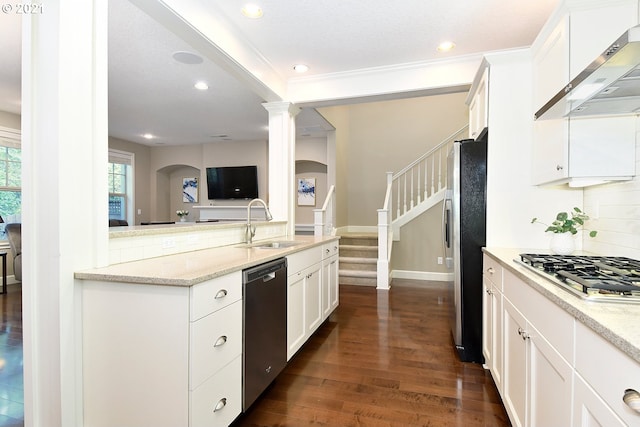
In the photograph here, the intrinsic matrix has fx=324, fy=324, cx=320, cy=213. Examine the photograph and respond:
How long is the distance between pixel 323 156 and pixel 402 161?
1772 mm

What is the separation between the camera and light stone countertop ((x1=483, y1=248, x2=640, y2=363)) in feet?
2.43

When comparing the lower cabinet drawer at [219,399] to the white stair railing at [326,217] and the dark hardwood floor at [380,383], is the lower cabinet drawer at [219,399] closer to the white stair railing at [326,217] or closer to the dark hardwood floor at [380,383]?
the dark hardwood floor at [380,383]

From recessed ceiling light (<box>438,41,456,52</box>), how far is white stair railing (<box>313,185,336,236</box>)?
9.52 ft

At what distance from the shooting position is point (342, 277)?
5.18 meters

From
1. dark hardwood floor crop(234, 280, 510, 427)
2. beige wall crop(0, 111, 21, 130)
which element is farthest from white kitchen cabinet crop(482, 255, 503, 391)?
beige wall crop(0, 111, 21, 130)

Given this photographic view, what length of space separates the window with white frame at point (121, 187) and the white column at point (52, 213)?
6.66 meters

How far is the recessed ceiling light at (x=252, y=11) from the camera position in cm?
242

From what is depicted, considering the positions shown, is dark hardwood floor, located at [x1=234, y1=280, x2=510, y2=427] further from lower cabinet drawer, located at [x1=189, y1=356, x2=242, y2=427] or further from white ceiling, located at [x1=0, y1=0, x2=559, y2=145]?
white ceiling, located at [x1=0, y1=0, x2=559, y2=145]

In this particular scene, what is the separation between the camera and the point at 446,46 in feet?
9.81

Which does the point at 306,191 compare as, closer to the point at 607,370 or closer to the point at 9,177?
the point at 9,177

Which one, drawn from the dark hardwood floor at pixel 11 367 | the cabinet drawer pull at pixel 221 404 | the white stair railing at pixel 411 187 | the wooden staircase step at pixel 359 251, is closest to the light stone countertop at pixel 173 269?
the cabinet drawer pull at pixel 221 404

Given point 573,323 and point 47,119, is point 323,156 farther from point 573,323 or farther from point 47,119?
point 573,323

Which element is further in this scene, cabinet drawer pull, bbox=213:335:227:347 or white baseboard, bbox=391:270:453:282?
white baseboard, bbox=391:270:453:282

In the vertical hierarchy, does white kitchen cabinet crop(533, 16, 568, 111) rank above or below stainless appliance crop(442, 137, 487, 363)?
above
